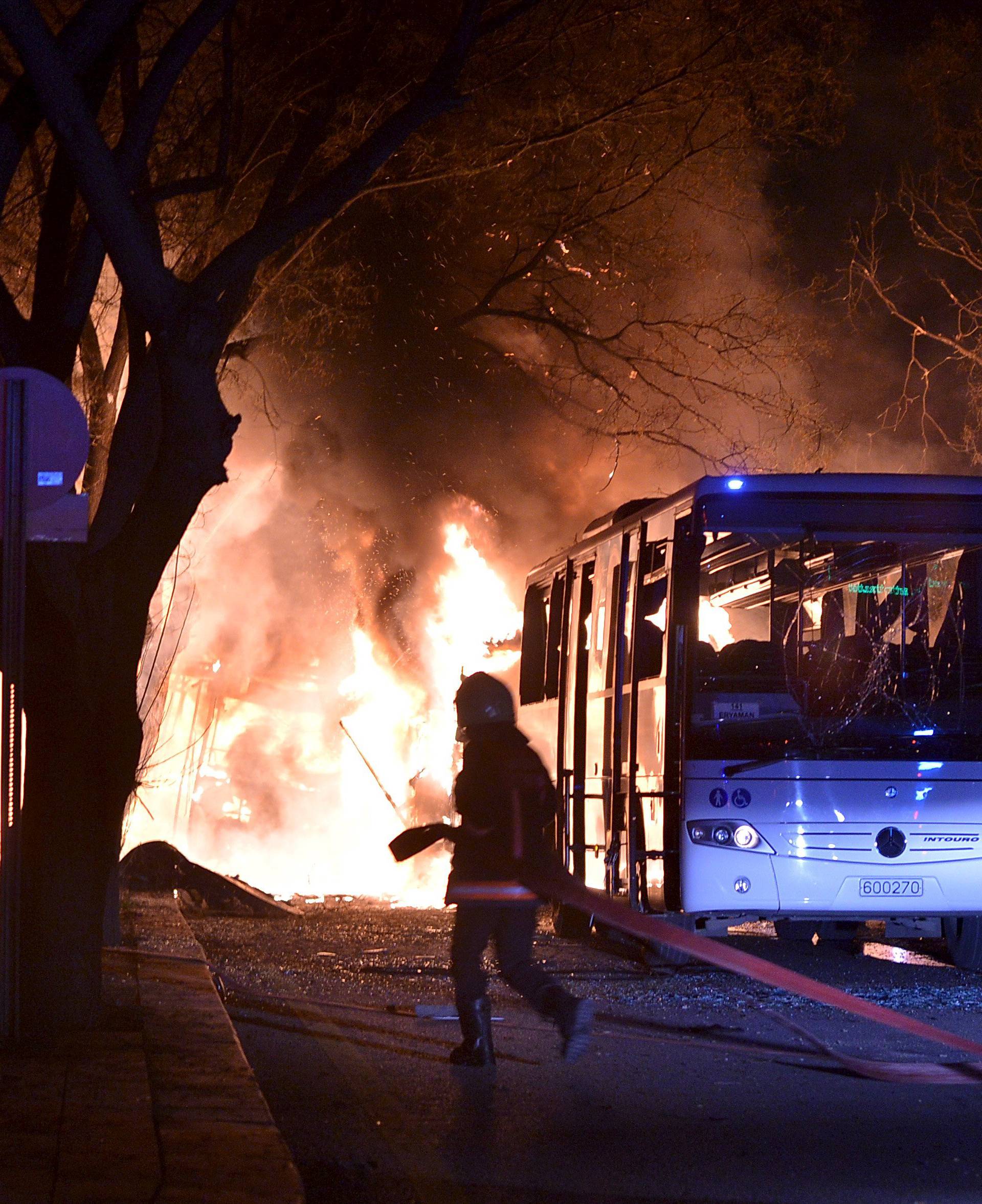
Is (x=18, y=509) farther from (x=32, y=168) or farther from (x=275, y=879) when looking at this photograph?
(x=275, y=879)

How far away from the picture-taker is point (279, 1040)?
8.16 metres

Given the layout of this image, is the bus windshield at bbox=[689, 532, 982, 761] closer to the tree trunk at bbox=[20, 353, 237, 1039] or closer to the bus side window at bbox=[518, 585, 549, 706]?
the tree trunk at bbox=[20, 353, 237, 1039]

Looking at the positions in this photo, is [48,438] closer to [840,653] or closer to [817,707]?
[817,707]

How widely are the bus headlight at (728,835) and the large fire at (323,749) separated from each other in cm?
1725

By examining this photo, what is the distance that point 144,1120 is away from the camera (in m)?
5.64

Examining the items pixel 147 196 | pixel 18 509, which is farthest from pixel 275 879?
pixel 18 509

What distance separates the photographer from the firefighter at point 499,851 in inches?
279

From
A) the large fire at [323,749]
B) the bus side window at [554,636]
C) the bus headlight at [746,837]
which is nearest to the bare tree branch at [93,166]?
the bus headlight at [746,837]

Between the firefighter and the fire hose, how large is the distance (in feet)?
0.29

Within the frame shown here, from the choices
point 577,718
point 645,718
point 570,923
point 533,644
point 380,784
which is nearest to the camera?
point 645,718

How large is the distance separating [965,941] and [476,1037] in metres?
5.30

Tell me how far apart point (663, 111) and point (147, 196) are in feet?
17.9

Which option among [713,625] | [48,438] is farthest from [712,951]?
[713,625]

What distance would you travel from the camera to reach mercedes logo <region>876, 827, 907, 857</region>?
1037 cm
